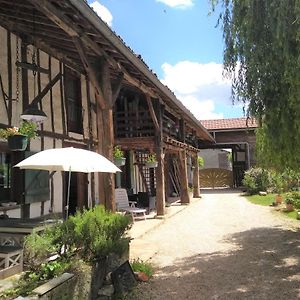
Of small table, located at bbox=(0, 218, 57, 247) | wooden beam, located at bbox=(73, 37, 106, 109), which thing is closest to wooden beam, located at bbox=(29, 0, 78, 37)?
wooden beam, located at bbox=(73, 37, 106, 109)

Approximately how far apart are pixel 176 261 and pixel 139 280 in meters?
1.39

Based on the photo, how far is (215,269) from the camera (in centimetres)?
623

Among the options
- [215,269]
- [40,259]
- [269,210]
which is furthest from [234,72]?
[269,210]

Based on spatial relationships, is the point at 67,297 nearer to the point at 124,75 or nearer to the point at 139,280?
the point at 139,280

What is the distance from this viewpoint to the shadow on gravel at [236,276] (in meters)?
5.03

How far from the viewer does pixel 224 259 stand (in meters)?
6.93

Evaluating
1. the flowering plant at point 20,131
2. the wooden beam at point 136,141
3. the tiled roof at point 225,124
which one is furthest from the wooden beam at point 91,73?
the tiled roof at point 225,124

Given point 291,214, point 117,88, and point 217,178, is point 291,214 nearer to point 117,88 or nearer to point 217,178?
point 117,88

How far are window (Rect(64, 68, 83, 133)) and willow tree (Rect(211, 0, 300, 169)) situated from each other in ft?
15.5

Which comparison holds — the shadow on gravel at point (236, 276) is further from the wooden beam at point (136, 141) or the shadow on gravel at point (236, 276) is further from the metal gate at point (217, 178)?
the metal gate at point (217, 178)

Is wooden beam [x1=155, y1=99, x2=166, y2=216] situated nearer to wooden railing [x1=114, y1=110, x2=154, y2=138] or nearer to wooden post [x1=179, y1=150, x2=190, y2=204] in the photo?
wooden railing [x1=114, y1=110, x2=154, y2=138]

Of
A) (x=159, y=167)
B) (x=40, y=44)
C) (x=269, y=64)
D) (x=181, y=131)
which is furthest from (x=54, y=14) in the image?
(x=181, y=131)

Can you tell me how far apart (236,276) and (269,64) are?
309 centimetres

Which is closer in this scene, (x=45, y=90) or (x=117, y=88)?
(x=117, y=88)
